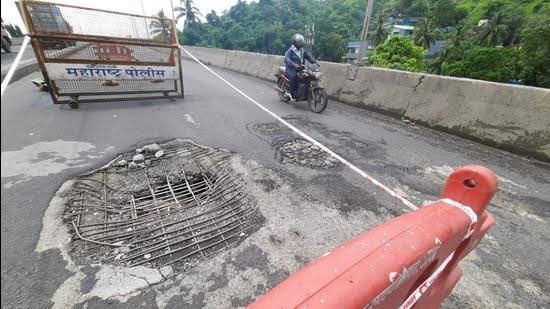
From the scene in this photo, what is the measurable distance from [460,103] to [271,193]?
4450 millimetres

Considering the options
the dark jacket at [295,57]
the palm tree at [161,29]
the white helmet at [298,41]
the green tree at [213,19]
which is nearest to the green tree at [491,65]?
the dark jacket at [295,57]

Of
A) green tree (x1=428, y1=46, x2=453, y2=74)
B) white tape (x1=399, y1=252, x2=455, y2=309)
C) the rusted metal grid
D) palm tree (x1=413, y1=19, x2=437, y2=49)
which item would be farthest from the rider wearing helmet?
palm tree (x1=413, y1=19, x2=437, y2=49)

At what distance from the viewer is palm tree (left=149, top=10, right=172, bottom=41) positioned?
7004mm

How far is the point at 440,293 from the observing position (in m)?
1.49

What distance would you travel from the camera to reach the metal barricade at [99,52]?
5.71m

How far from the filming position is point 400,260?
0.94 m

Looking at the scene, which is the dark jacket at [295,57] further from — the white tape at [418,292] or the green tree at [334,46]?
the green tree at [334,46]

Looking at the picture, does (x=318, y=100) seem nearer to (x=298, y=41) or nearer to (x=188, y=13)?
(x=298, y=41)

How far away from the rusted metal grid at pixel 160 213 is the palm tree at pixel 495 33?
69.3m

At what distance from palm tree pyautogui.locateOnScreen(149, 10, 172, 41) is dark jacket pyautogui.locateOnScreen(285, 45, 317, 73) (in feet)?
10.9

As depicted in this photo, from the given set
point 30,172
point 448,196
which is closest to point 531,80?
point 448,196

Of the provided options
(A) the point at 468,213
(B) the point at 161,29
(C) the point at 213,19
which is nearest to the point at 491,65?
(B) the point at 161,29

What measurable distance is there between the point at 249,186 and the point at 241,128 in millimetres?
2278

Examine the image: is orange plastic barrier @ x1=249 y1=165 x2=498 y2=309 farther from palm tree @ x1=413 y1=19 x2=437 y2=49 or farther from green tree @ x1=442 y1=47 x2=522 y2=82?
palm tree @ x1=413 y1=19 x2=437 y2=49
